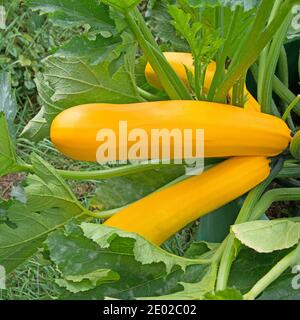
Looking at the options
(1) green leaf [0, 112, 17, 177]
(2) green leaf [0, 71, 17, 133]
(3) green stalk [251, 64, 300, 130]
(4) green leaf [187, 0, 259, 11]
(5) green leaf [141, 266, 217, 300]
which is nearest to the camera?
(4) green leaf [187, 0, 259, 11]

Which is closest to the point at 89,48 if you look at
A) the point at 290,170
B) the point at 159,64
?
the point at 159,64

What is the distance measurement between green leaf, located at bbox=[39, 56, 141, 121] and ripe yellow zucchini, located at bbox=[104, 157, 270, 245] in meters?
0.20

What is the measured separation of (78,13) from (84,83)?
24 cm

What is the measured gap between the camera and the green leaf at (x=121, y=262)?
1.08m

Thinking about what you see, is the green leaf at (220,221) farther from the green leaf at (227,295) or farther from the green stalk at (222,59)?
the green leaf at (227,295)

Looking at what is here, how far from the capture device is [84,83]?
1339mm

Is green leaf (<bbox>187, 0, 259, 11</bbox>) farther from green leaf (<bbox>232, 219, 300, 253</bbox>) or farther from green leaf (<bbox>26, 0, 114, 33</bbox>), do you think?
green leaf (<bbox>232, 219, 300, 253</bbox>)

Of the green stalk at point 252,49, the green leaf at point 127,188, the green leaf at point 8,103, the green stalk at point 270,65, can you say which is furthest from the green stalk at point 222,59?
the green leaf at point 8,103

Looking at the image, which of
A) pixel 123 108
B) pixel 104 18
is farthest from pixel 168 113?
pixel 104 18

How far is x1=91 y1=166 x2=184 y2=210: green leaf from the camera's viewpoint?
1.43 m

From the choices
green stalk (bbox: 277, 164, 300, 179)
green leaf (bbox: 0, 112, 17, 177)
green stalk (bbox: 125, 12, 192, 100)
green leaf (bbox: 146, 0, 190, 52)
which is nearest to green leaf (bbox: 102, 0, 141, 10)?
green stalk (bbox: 125, 12, 192, 100)
